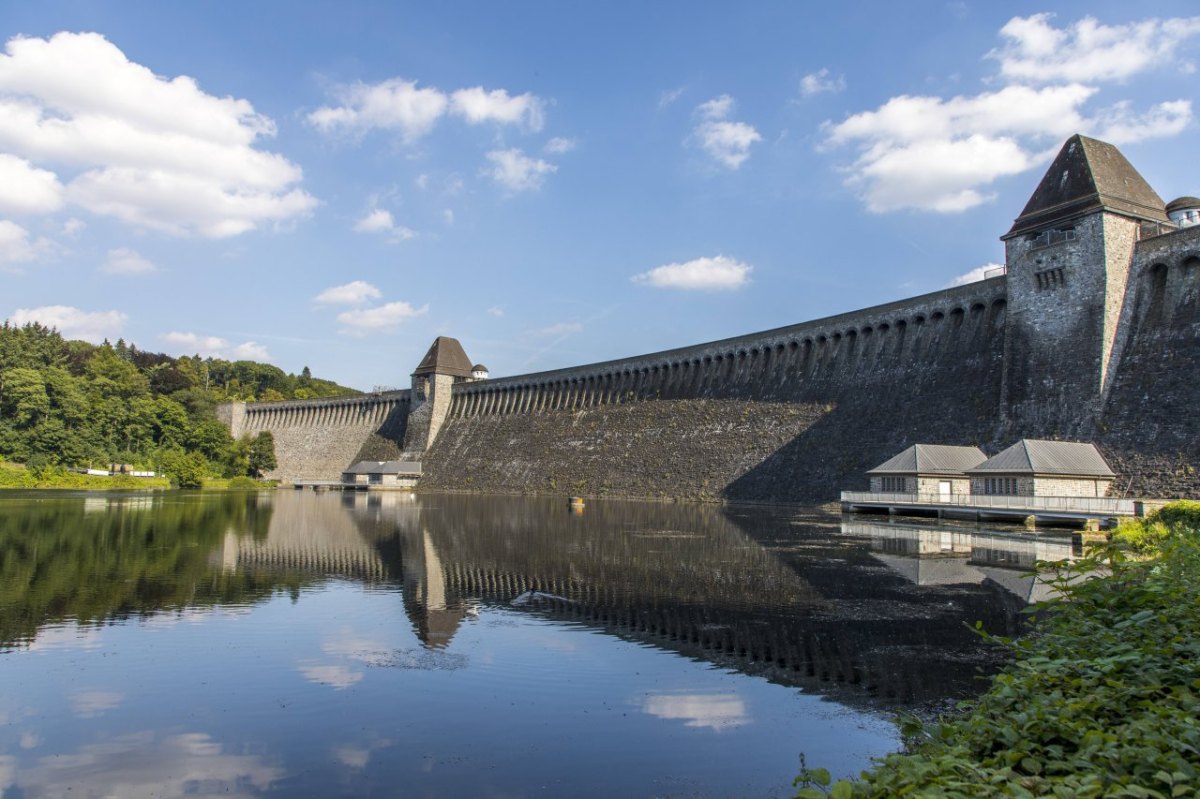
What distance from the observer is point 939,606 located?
612 inches

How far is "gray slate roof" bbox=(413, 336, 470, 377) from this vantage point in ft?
302

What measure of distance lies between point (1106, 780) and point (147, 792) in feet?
23.6

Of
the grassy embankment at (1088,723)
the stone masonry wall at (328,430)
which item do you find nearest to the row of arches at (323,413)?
the stone masonry wall at (328,430)

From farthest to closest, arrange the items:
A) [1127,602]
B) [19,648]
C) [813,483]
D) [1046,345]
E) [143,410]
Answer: [143,410] → [813,483] → [1046,345] → [19,648] → [1127,602]

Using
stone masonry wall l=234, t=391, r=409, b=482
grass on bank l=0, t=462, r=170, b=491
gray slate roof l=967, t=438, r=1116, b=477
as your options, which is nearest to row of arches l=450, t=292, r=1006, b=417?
gray slate roof l=967, t=438, r=1116, b=477

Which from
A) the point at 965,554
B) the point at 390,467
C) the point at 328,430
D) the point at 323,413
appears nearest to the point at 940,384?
the point at 965,554

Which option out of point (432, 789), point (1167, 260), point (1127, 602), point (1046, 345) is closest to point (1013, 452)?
point (1046, 345)

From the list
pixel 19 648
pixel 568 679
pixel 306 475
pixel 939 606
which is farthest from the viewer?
pixel 306 475

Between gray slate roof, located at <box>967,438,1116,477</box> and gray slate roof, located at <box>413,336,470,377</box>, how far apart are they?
65.8 m

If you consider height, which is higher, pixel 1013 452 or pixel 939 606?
pixel 1013 452

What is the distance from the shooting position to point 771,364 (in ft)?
197

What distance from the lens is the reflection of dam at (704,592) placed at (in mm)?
11688

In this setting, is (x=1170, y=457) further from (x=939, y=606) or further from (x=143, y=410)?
(x=143, y=410)

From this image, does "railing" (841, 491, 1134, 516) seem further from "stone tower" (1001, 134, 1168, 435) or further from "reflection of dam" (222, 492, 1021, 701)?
"reflection of dam" (222, 492, 1021, 701)
